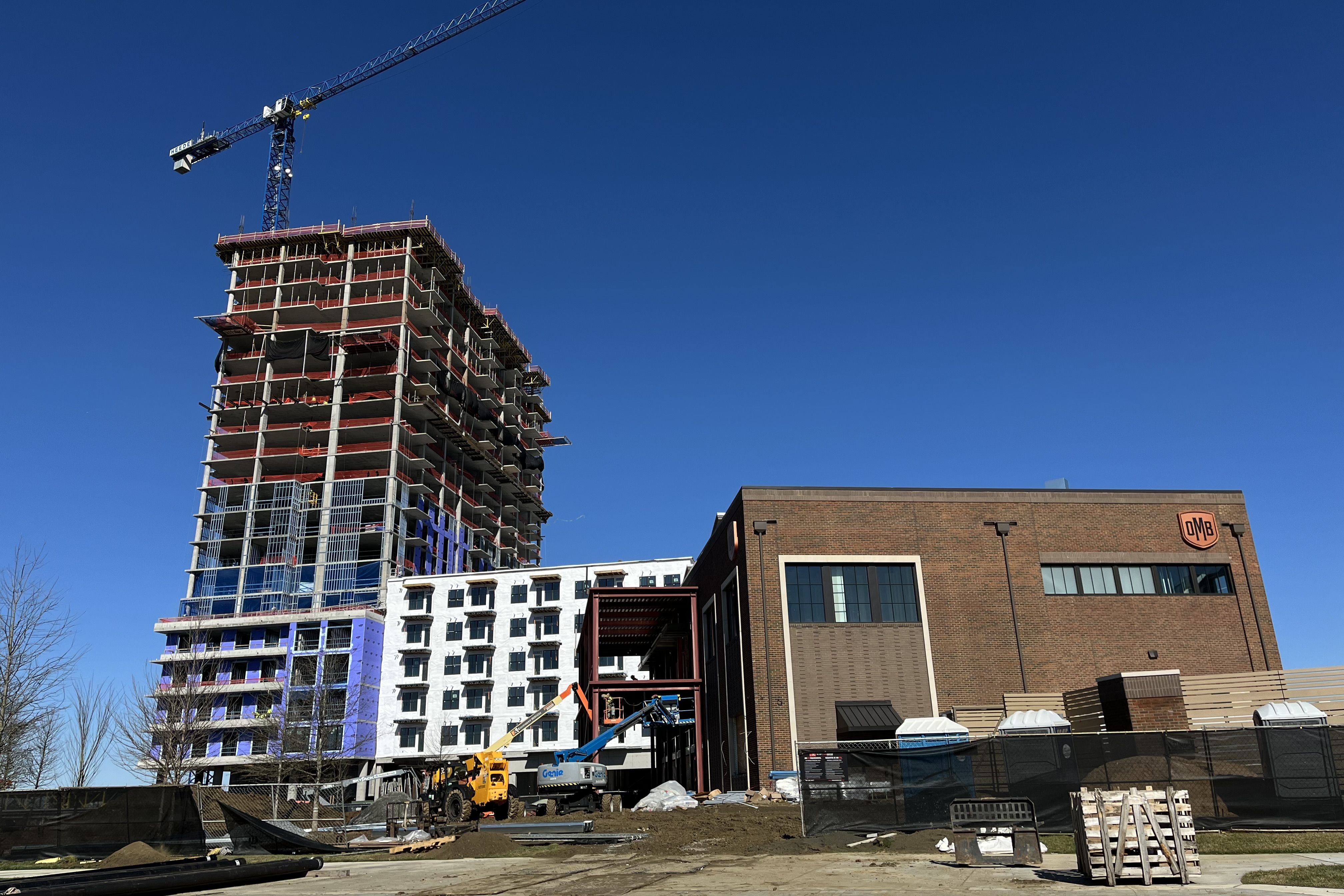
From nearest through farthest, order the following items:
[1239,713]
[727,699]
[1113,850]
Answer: [1113,850] → [1239,713] → [727,699]

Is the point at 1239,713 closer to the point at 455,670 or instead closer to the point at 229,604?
the point at 455,670

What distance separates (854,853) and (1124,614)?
2440cm

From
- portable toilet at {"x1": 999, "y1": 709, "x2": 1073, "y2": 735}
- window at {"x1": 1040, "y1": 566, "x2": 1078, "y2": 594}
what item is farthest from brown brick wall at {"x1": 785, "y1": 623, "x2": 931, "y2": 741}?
portable toilet at {"x1": 999, "y1": 709, "x2": 1073, "y2": 735}

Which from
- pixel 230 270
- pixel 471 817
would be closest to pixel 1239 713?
pixel 471 817

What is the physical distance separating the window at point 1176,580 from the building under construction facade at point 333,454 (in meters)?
68.4

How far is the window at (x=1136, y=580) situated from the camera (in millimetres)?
39125

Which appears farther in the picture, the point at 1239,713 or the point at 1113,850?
the point at 1239,713

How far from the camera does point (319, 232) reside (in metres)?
116

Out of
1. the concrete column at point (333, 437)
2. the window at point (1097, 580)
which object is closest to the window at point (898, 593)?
the window at point (1097, 580)

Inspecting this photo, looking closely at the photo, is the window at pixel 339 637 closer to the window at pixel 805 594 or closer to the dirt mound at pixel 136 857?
the window at pixel 805 594

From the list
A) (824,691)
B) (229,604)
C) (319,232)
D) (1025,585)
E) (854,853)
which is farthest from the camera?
(319,232)

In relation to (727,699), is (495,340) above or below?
above

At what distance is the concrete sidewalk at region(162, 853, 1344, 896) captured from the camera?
46.6ft

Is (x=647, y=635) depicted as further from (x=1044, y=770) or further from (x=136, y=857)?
(x=1044, y=770)
